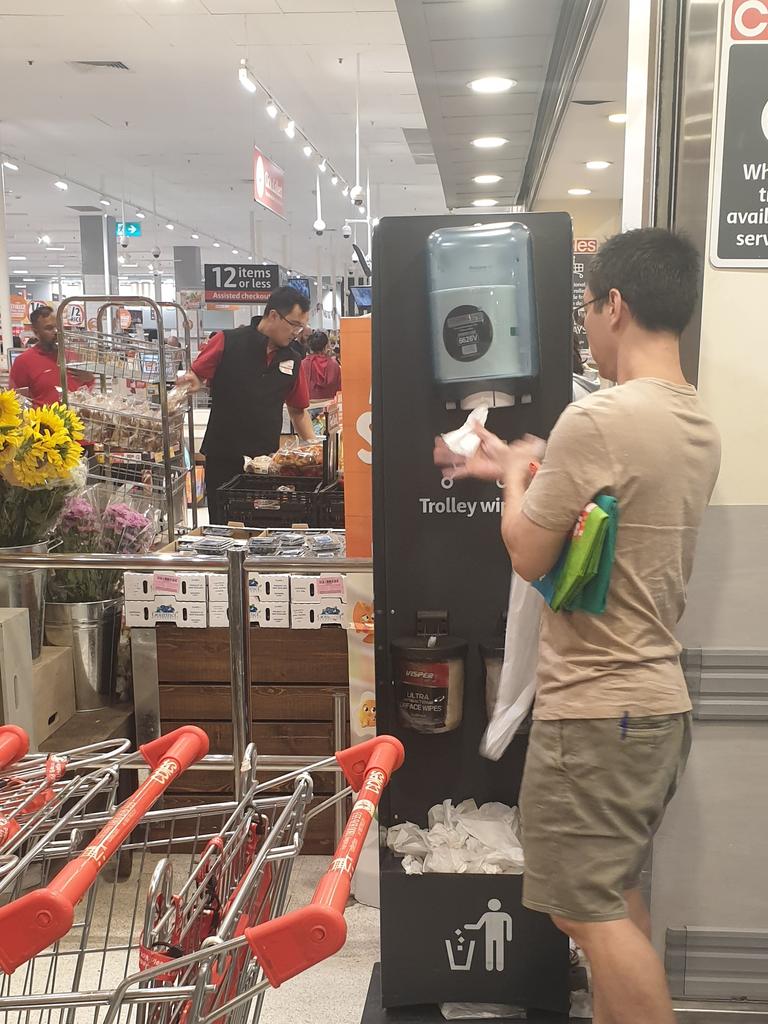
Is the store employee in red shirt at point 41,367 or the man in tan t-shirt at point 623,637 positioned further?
the store employee in red shirt at point 41,367

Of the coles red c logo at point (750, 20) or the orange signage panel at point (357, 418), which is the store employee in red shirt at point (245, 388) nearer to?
the orange signage panel at point (357, 418)

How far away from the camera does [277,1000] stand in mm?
2648

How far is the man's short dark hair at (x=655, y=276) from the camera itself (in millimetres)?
1872

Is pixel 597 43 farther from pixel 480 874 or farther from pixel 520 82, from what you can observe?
pixel 480 874

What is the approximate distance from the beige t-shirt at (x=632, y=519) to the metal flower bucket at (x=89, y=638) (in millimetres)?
2139

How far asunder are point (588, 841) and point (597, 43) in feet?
12.6

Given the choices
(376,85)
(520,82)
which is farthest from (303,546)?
(376,85)

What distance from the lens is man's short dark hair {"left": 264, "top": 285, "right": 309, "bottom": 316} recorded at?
5.61 meters

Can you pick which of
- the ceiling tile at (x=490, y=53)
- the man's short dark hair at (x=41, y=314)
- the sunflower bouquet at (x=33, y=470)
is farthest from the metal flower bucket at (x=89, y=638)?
the man's short dark hair at (x=41, y=314)

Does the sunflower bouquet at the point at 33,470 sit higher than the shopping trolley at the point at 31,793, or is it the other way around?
the sunflower bouquet at the point at 33,470

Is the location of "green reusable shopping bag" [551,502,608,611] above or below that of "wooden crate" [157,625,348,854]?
above

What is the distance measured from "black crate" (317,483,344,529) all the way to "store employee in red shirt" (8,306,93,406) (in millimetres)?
3460

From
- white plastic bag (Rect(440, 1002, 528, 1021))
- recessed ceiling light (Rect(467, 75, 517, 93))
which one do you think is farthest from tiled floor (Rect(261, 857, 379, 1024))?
recessed ceiling light (Rect(467, 75, 517, 93))

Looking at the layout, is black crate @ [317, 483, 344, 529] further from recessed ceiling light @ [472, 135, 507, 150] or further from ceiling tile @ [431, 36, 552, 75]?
recessed ceiling light @ [472, 135, 507, 150]
